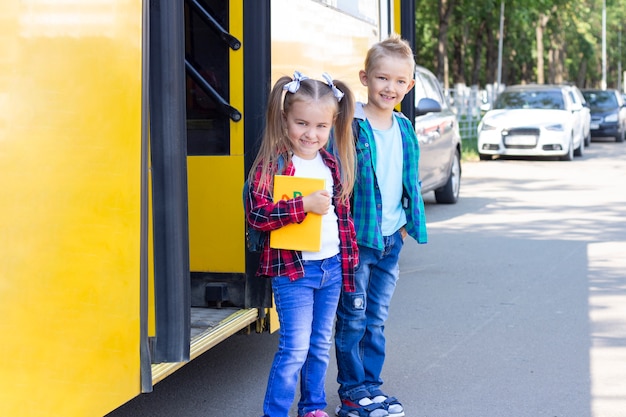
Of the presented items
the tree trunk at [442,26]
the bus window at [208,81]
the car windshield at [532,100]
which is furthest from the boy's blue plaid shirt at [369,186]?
the tree trunk at [442,26]

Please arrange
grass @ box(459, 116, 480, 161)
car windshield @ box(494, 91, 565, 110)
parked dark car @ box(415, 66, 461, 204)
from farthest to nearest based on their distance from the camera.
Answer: grass @ box(459, 116, 480, 161) → car windshield @ box(494, 91, 565, 110) → parked dark car @ box(415, 66, 461, 204)

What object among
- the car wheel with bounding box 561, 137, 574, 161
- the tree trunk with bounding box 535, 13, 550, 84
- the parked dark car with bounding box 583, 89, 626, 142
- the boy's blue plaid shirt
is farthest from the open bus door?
the tree trunk with bounding box 535, 13, 550, 84

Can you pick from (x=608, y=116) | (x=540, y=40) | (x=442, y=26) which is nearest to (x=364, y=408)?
(x=608, y=116)

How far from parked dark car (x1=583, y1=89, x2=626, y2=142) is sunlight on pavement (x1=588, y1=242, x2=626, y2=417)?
65.2 feet

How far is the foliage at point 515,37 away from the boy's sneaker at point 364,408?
25.6 meters

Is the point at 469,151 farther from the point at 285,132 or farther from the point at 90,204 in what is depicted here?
the point at 90,204

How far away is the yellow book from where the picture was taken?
3949 mm

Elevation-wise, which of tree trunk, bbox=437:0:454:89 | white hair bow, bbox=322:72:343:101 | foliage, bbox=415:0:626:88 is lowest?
white hair bow, bbox=322:72:343:101

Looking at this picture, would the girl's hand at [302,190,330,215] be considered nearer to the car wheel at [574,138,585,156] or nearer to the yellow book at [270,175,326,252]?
the yellow book at [270,175,326,252]

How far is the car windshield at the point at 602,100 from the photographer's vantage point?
29219 mm

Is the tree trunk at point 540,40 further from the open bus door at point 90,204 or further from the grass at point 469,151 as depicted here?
the open bus door at point 90,204

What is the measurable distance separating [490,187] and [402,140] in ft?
38.0

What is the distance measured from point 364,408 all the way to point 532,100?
17.7 meters

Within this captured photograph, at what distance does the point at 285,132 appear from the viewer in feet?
13.3
